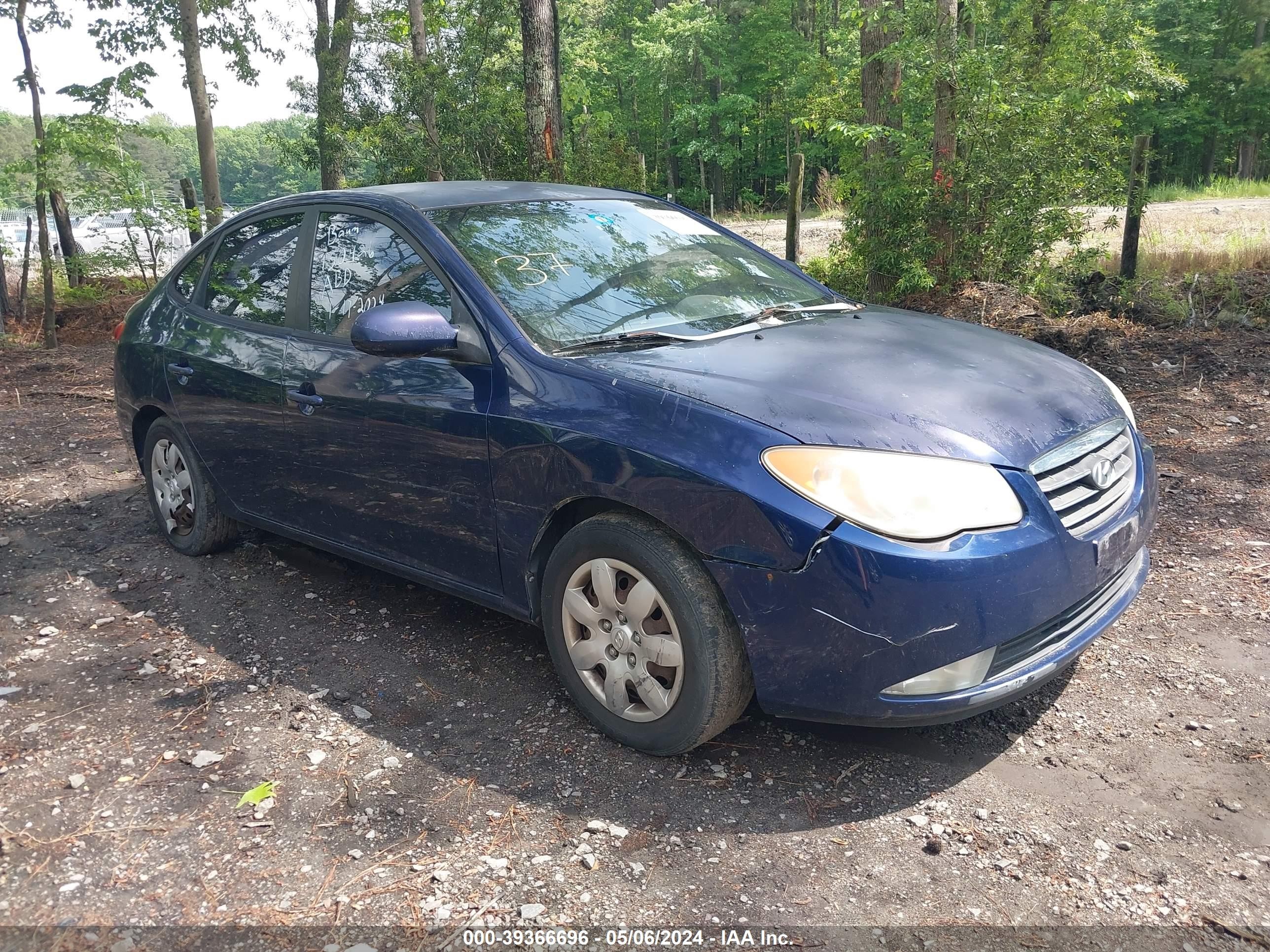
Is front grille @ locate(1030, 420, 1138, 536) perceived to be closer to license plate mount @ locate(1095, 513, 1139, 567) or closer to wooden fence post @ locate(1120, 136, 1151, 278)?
license plate mount @ locate(1095, 513, 1139, 567)

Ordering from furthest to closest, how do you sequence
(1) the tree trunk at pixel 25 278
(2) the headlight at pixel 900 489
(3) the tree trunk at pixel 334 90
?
(3) the tree trunk at pixel 334 90, (1) the tree trunk at pixel 25 278, (2) the headlight at pixel 900 489

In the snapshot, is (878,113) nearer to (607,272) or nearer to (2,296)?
(607,272)

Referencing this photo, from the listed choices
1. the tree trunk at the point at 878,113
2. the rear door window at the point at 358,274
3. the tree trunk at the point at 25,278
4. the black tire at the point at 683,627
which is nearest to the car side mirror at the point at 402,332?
the rear door window at the point at 358,274

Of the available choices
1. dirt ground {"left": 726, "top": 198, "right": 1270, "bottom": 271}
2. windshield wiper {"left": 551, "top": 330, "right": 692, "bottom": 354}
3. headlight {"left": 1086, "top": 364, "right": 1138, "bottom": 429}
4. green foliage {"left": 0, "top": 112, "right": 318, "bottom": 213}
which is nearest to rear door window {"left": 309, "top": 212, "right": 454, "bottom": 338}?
windshield wiper {"left": 551, "top": 330, "right": 692, "bottom": 354}

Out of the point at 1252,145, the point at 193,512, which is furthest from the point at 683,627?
the point at 1252,145

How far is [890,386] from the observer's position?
116 inches

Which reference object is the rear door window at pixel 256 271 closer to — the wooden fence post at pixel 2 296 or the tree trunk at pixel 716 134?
the wooden fence post at pixel 2 296

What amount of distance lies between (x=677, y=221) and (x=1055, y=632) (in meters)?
2.44

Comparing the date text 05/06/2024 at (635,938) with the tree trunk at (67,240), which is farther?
the tree trunk at (67,240)

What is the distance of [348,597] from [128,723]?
47.9 inches

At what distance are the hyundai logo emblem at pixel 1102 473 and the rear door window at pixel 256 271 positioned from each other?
124 inches

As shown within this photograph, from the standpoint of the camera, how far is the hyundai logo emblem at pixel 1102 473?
294 cm

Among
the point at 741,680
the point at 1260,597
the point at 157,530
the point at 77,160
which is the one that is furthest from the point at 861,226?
the point at 77,160

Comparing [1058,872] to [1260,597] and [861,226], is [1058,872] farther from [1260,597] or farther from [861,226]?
[861,226]
